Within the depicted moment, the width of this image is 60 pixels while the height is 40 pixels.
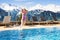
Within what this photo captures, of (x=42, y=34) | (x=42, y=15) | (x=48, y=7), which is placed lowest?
(x=42, y=34)

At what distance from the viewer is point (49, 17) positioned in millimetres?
2336

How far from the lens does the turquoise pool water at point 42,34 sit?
2277mm

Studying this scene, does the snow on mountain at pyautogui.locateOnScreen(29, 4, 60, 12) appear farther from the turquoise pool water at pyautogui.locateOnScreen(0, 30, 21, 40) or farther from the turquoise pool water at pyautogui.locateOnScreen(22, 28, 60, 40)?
the turquoise pool water at pyautogui.locateOnScreen(0, 30, 21, 40)

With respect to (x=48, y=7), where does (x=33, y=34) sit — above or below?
below

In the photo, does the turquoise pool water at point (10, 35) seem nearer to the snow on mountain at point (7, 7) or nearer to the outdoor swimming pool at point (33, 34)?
the outdoor swimming pool at point (33, 34)

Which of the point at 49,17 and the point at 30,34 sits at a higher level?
the point at 49,17

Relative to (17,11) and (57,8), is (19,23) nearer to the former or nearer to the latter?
(17,11)

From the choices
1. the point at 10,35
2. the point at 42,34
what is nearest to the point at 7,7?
the point at 10,35

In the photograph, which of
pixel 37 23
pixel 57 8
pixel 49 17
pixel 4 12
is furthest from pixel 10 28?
pixel 57 8

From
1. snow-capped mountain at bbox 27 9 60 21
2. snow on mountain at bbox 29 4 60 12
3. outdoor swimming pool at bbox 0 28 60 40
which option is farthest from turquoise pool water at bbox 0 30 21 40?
snow on mountain at bbox 29 4 60 12

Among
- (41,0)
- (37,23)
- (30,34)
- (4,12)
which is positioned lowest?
(30,34)

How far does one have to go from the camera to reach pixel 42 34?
230 cm

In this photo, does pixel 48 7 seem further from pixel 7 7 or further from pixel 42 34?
pixel 7 7

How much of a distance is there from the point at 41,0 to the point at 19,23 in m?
0.46
